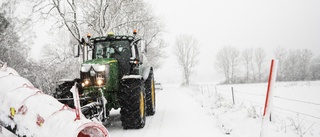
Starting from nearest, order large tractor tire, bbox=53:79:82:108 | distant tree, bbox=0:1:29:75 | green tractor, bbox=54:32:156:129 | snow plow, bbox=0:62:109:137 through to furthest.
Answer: snow plow, bbox=0:62:109:137 < green tractor, bbox=54:32:156:129 < large tractor tire, bbox=53:79:82:108 < distant tree, bbox=0:1:29:75

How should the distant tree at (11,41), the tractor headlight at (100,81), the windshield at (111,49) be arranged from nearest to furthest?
the tractor headlight at (100,81) → the windshield at (111,49) → the distant tree at (11,41)

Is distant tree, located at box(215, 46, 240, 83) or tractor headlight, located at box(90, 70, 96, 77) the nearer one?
tractor headlight, located at box(90, 70, 96, 77)

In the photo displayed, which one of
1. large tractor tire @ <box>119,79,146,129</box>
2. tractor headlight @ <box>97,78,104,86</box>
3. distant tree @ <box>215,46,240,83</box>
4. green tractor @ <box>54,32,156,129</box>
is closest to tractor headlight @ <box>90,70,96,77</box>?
green tractor @ <box>54,32,156,129</box>

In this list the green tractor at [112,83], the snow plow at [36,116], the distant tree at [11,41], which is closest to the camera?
the snow plow at [36,116]

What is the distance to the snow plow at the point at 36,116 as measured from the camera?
290cm

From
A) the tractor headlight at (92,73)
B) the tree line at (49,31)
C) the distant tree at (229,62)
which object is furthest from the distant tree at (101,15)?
the distant tree at (229,62)

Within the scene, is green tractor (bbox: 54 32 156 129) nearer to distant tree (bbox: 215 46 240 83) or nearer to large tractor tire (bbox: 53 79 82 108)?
large tractor tire (bbox: 53 79 82 108)

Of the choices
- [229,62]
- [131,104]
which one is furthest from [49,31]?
[229,62]

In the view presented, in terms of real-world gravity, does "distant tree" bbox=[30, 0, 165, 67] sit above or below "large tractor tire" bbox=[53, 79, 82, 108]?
above

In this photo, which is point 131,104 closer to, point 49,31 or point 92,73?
point 92,73

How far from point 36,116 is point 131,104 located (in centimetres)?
295

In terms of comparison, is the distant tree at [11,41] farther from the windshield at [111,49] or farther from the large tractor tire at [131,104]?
the large tractor tire at [131,104]

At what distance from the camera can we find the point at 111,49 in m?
7.19

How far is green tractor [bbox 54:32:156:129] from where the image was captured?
592 cm
